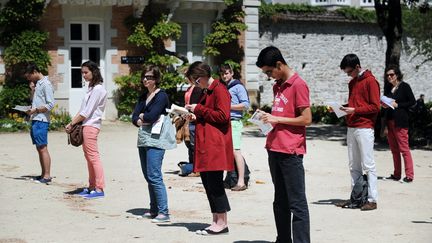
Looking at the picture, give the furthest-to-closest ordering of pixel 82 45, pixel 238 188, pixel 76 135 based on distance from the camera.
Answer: pixel 82 45
pixel 238 188
pixel 76 135

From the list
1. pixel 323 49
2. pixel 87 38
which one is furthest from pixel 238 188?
pixel 323 49

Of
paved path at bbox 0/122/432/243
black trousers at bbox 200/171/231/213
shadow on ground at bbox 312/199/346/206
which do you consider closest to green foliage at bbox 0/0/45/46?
paved path at bbox 0/122/432/243

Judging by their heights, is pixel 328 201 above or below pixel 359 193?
below

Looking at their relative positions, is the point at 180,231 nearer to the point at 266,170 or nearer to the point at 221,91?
the point at 221,91

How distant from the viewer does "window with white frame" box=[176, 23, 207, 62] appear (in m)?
26.4

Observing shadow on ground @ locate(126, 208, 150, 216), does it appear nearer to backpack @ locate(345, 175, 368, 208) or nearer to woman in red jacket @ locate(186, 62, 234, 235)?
woman in red jacket @ locate(186, 62, 234, 235)

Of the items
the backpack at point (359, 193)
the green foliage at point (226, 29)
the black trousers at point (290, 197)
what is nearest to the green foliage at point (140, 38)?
the green foliage at point (226, 29)

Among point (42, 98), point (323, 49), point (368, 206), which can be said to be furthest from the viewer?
point (323, 49)

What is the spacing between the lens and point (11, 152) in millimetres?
16406

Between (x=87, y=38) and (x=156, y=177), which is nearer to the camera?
(x=156, y=177)

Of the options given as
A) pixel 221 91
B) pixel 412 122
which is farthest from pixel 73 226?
pixel 412 122

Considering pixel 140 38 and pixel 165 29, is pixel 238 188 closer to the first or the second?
pixel 140 38

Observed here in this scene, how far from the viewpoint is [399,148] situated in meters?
12.6

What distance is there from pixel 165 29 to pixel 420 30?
13.1 metres
